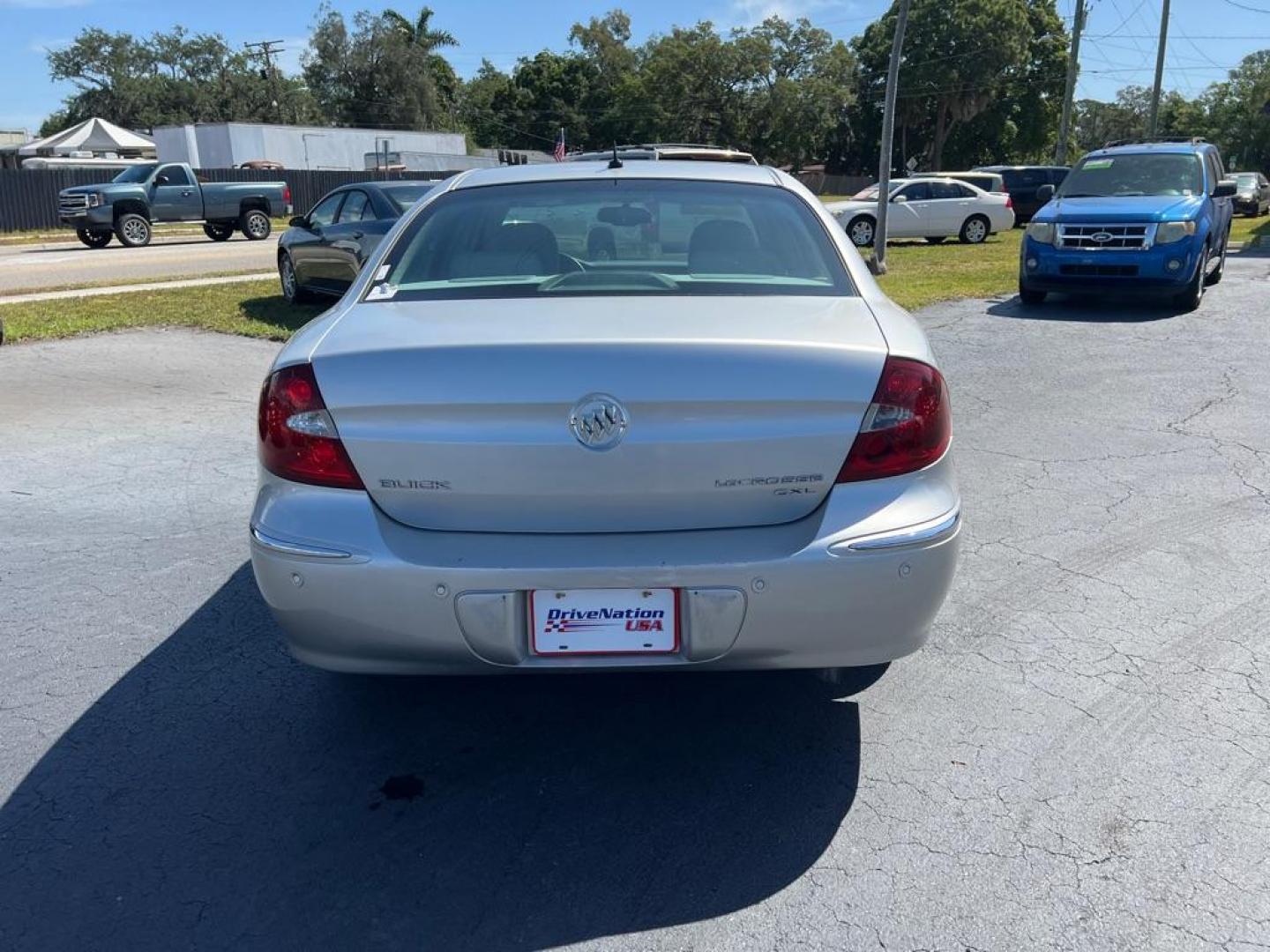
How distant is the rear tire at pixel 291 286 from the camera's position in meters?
12.3

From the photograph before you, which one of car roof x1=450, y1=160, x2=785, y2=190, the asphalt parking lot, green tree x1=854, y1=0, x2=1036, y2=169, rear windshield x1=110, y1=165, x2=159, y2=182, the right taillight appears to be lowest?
the asphalt parking lot

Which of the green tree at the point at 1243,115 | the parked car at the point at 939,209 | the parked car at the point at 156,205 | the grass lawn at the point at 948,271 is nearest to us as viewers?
the grass lawn at the point at 948,271

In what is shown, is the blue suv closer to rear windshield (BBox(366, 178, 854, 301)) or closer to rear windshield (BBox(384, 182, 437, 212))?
rear windshield (BBox(384, 182, 437, 212))

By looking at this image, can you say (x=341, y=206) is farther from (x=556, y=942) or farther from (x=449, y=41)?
(x=449, y=41)

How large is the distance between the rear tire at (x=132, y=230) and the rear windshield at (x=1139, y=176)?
20.5m

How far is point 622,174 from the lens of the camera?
396cm

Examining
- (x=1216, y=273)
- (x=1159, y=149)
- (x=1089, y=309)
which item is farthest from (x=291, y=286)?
(x=1216, y=273)

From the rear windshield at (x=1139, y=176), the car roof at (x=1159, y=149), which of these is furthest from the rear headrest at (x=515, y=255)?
the car roof at (x=1159, y=149)

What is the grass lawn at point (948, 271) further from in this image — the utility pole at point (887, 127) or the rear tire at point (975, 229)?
the utility pole at point (887, 127)

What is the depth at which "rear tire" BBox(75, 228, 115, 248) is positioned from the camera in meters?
24.2

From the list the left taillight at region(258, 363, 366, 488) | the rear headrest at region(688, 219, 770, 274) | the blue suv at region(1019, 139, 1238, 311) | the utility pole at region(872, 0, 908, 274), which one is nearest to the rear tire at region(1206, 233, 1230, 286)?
the blue suv at region(1019, 139, 1238, 311)

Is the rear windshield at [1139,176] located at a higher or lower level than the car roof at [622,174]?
lower

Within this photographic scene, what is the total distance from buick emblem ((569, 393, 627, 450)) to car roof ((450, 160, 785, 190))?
1574mm

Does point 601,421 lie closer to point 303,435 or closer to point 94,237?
point 303,435
